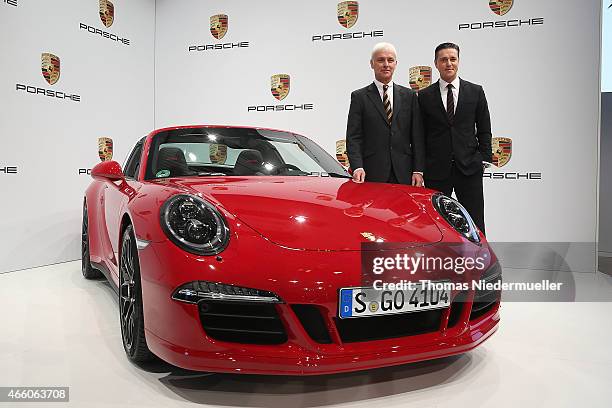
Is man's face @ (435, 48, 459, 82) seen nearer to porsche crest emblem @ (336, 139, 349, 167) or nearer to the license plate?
the license plate

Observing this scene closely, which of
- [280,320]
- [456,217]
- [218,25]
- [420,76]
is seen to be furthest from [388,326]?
[218,25]

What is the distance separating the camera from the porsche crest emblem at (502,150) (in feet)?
14.8

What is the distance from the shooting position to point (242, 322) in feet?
5.03

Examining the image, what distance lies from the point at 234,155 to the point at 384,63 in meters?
1.07

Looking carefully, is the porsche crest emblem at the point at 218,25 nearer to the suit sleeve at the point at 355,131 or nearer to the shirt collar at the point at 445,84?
the suit sleeve at the point at 355,131

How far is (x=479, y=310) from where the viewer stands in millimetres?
1819

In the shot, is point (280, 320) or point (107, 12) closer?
point (280, 320)

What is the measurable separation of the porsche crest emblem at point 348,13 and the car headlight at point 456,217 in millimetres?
3353

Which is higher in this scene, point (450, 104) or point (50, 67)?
point (50, 67)

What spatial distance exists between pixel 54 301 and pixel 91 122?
232cm

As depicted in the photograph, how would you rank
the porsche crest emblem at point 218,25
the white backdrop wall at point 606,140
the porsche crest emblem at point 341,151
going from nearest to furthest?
the white backdrop wall at point 606,140
the porsche crest emblem at point 341,151
the porsche crest emblem at point 218,25

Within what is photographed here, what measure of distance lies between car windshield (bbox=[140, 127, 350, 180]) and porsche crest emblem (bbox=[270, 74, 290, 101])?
2497mm

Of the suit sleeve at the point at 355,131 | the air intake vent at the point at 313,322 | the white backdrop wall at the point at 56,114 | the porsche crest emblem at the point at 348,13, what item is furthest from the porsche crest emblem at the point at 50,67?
the air intake vent at the point at 313,322

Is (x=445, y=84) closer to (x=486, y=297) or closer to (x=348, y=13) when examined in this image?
(x=486, y=297)
